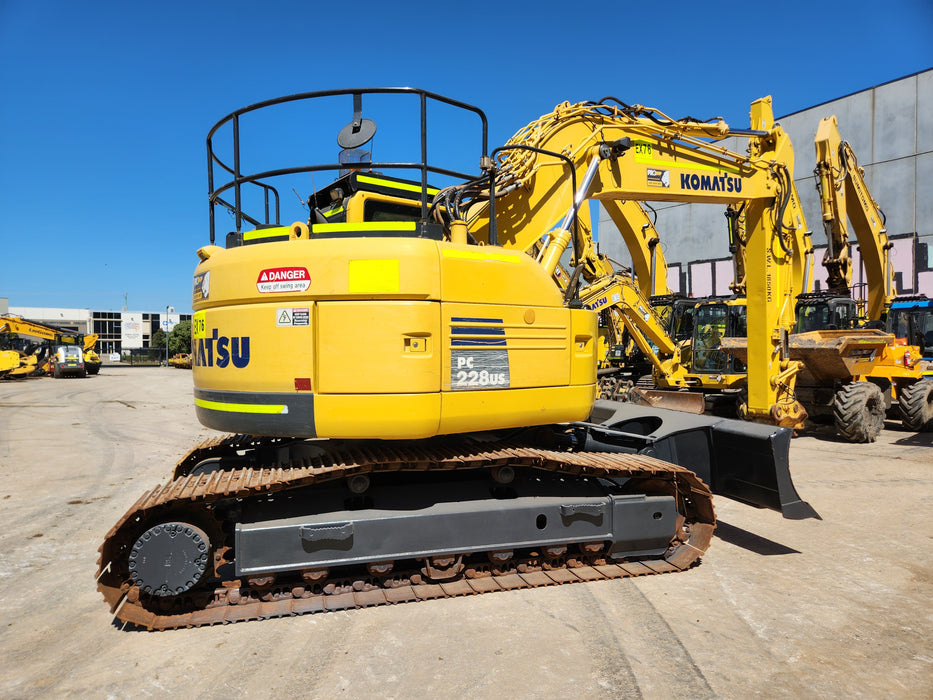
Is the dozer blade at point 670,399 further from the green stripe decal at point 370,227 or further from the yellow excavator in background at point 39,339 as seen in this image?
the yellow excavator in background at point 39,339

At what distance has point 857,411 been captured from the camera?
10180 mm

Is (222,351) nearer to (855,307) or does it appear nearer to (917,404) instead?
(855,307)

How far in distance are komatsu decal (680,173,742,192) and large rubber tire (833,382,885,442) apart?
14.8 feet

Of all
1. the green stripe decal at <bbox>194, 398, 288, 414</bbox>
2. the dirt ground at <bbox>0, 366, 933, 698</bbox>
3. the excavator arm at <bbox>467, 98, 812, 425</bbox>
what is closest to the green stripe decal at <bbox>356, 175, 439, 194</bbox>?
the excavator arm at <bbox>467, 98, 812, 425</bbox>

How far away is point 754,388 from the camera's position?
9453 millimetres

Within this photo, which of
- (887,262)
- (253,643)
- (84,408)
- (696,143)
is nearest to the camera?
(253,643)

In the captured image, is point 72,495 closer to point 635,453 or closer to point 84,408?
point 635,453

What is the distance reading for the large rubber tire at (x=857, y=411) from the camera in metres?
10.2

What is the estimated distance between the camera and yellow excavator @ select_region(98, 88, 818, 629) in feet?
12.4

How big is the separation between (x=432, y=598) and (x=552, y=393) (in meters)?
1.61

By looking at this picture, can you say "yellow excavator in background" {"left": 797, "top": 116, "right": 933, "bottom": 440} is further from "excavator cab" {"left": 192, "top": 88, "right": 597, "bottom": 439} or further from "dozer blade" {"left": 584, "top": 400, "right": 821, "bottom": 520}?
"excavator cab" {"left": 192, "top": 88, "right": 597, "bottom": 439}

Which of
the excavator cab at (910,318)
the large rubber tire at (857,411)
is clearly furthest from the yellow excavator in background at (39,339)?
the excavator cab at (910,318)

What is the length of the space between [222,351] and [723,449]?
13.1 ft

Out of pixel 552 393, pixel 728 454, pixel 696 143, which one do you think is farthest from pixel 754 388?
pixel 552 393
